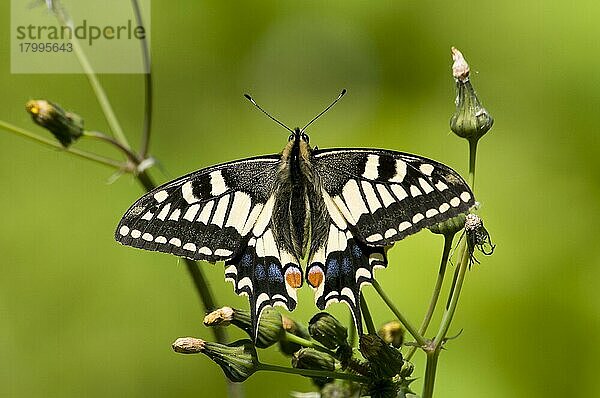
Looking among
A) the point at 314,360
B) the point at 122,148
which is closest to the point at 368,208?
the point at 314,360

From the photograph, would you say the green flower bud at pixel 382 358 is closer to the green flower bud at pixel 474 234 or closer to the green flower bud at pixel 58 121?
the green flower bud at pixel 474 234

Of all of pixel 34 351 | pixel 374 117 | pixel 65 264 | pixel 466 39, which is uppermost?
pixel 466 39

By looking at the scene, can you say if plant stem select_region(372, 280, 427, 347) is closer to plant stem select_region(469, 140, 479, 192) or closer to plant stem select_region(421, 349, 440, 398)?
plant stem select_region(421, 349, 440, 398)

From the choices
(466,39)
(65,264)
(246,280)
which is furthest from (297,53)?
(246,280)

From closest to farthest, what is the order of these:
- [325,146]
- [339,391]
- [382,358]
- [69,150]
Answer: [382,358]
[339,391]
[69,150]
[325,146]

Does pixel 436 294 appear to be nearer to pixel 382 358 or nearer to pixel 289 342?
pixel 382 358

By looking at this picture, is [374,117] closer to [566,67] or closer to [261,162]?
[566,67]
